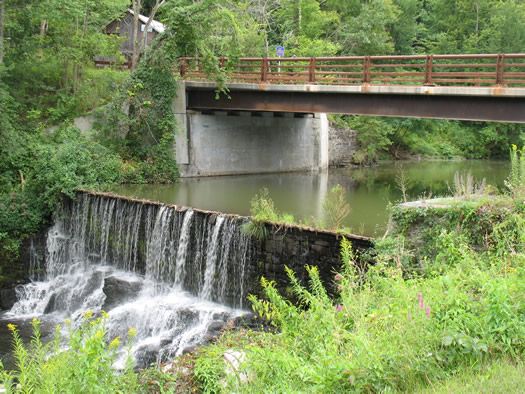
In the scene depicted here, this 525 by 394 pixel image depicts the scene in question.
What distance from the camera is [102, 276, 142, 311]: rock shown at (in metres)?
13.1

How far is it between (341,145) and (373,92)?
13.1 metres

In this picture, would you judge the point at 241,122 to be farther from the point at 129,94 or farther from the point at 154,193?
the point at 154,193

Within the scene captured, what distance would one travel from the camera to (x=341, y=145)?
98.0 feet

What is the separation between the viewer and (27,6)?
19578mm

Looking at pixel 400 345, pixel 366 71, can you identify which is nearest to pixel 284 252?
pixel 400 345

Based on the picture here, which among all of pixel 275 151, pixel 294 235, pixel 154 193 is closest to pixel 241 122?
pixel 275 151

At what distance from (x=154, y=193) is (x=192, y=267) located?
566 cm

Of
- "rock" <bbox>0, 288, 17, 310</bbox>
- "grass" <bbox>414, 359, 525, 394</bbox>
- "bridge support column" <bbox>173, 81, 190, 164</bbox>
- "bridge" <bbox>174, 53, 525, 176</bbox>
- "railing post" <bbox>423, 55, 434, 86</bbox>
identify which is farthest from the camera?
"bridge support column" <bbox>173, 81, 190, 164</bbox>

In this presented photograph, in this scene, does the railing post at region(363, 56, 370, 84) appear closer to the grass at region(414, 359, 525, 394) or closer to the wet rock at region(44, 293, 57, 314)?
the wet rock at region(44, 293, 57, 314)

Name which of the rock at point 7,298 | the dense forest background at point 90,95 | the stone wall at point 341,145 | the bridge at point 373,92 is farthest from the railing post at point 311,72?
the rock at point 7,298

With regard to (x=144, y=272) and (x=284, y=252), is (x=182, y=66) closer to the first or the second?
(x=144, y=272)

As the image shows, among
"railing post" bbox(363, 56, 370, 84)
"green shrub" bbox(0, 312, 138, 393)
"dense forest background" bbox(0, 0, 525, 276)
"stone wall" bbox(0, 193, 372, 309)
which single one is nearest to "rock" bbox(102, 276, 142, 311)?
"stone wall" bbox(0, 193, 372, 309)

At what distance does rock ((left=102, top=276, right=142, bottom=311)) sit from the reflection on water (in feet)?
10.2

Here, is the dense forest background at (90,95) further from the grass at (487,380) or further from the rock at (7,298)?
the grass at (487,380)
